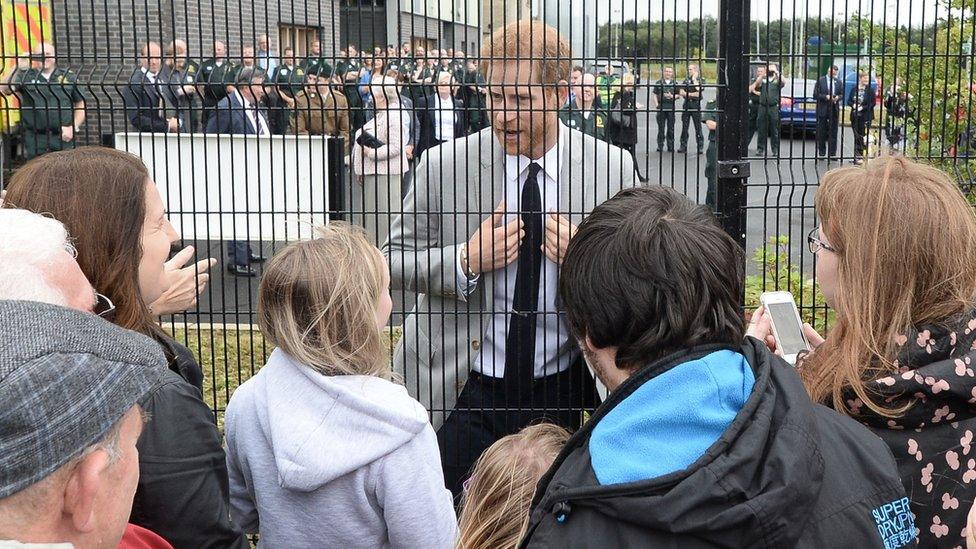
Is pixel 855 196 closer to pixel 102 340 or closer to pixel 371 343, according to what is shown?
pixel 371 343

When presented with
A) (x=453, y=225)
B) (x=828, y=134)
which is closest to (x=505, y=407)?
(x=453, y=225)

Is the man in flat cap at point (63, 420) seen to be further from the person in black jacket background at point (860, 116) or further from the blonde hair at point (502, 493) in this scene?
the person in black jacket background at point (860, 116)

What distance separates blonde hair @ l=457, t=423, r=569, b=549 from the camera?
2344mm

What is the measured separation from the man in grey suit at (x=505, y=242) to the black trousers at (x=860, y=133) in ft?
3.20

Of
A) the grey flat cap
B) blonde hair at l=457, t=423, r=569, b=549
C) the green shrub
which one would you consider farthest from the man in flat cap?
the green shrub

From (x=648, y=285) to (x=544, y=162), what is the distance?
7.68 ft

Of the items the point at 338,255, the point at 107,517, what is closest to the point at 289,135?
the point at 338,255

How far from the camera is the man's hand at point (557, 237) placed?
390 centimetres

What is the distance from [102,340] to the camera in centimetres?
150

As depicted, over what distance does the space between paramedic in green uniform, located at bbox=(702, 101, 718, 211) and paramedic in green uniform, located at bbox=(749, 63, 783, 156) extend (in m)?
0.20

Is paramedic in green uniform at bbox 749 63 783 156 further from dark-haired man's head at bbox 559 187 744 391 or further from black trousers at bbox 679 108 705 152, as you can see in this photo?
dark-haired man's head at bbox 559 187 744 391

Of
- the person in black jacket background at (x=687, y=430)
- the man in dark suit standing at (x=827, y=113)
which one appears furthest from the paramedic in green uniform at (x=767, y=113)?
the person in black jacket background at (x=687, y=430)

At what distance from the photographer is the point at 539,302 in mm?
4250

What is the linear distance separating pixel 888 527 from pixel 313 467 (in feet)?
4.57
